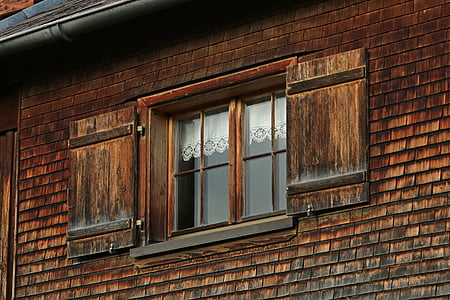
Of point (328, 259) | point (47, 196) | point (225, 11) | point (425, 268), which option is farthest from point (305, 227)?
point (47, 196)

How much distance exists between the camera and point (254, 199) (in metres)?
12.0

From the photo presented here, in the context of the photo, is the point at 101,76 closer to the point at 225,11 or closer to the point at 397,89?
the point at 225,11

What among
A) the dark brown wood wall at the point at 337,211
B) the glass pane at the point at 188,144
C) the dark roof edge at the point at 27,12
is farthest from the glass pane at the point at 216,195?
the dark roof edge at the point at 27,12

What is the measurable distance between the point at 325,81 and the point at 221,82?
1155 mm

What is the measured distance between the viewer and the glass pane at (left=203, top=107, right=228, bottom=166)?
1230cm

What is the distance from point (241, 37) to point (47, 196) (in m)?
2.56

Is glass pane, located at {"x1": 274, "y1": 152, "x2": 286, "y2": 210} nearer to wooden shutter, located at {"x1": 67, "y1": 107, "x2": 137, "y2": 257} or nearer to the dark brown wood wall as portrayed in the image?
the dark brown wood wall

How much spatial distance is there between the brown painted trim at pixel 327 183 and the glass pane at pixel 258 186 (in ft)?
1.56

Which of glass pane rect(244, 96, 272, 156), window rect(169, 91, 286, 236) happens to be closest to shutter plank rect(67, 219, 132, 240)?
window rect(169, 91, 286, 236)

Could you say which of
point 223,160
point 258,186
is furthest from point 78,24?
point 258,186

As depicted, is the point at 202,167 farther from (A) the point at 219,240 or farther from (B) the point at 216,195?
(A) the point at 219,240

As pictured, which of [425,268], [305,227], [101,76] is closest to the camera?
[425,268]

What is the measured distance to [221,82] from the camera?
→ 12195 mm

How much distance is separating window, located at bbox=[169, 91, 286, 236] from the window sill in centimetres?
18
